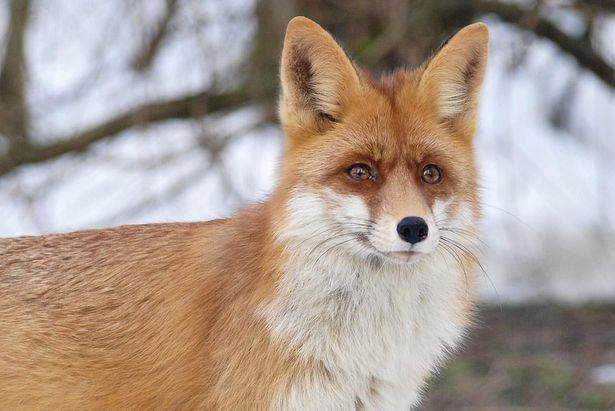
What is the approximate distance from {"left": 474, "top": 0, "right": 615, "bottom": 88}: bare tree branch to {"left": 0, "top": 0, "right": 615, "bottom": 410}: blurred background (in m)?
0.01

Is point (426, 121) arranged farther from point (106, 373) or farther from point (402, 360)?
point (106, 373)

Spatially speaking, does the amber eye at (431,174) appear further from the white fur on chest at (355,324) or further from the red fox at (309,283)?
the white fur on chest at (355,324)

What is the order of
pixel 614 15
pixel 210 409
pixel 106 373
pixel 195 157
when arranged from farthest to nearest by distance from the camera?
pixel 195 157
pixel 614 15
pixel 106 373
pixel 210 409

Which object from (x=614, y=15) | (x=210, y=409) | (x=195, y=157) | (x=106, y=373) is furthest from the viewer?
(x=195, y=157)

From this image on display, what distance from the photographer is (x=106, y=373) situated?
11.8 feet

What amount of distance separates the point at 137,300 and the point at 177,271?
19cm

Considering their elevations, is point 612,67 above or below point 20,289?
below

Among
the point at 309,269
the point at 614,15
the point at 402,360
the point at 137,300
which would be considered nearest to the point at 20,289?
the point at 137,300

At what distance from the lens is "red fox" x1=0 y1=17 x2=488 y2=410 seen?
10.9ft

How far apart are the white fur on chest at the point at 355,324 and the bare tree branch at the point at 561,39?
4463mm

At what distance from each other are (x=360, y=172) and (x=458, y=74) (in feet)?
2.08

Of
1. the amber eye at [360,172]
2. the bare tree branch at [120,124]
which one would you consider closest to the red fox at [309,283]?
the amber eye at [360,172]

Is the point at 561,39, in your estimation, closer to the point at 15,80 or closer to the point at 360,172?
the point at 15,80

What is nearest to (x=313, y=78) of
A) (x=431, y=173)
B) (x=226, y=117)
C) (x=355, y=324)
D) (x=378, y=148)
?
(x=378, y=148)
